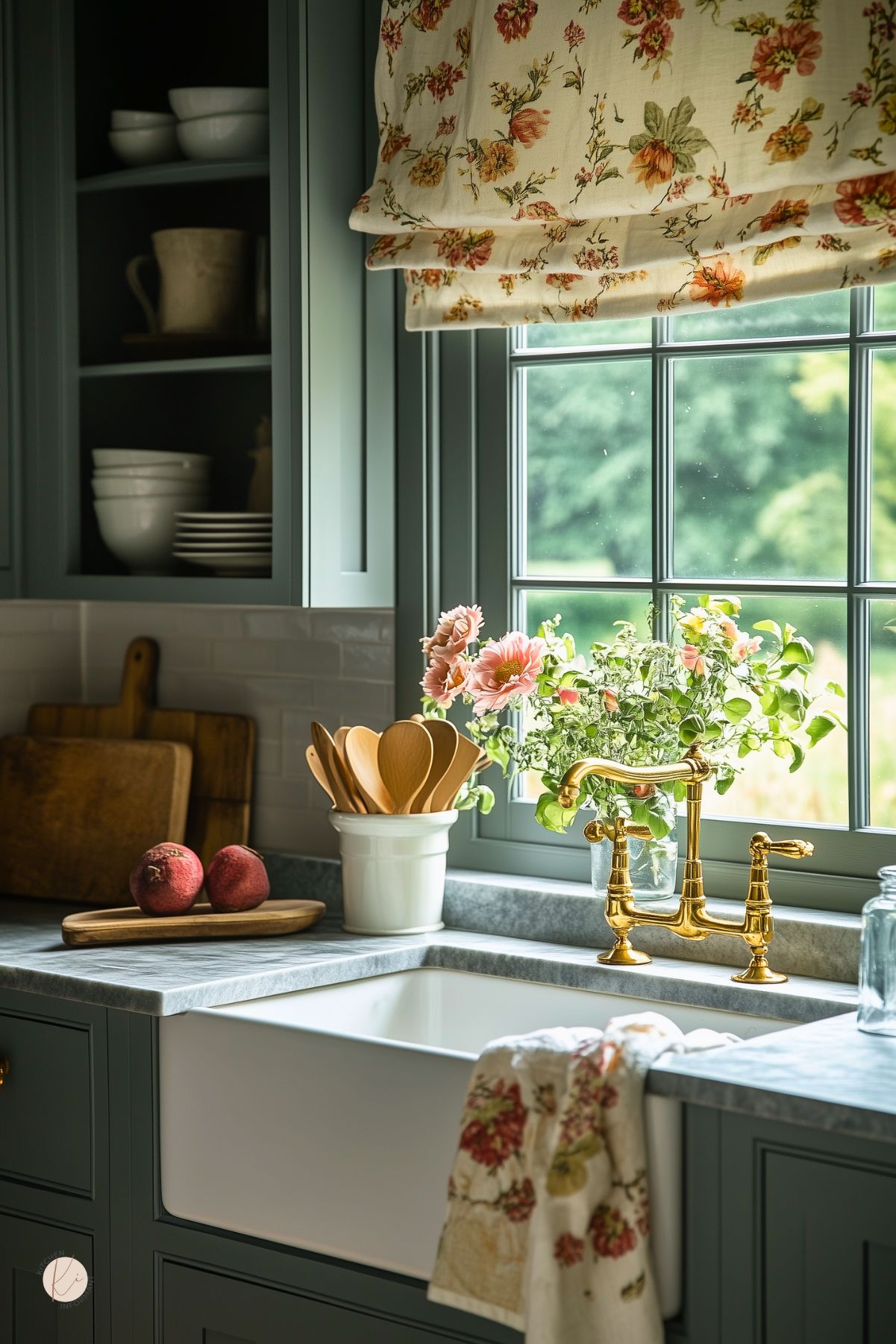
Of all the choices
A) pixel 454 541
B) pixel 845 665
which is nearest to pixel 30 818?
pixel 454 541

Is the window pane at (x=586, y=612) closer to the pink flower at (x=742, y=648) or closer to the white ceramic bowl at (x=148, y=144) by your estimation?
the pink flower at (x=742, y=648)

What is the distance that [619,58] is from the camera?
2.20 meters

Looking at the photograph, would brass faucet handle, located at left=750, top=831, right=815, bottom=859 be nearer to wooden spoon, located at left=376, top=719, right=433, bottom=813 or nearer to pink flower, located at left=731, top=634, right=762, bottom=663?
pink flower, located at left=731, top=634, right=762, bottom=663

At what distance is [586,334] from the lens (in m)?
2.53

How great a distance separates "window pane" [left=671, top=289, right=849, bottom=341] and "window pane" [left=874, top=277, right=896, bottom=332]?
4 centimetres

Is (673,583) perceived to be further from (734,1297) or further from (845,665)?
(734,1297)

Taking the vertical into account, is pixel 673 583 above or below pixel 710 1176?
above

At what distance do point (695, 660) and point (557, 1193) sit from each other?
0.85 metres

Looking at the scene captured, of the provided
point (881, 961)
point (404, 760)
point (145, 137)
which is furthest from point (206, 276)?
point (881, 961)

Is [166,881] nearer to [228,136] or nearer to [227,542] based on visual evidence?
[227,542]

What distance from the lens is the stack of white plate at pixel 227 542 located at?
101 inches

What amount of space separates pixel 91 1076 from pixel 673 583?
110cm

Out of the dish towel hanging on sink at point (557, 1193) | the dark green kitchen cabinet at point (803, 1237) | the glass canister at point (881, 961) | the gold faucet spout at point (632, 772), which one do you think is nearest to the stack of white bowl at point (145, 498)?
the gold faucet spout at point (632, 772)

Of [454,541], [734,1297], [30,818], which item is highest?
[454,541]
